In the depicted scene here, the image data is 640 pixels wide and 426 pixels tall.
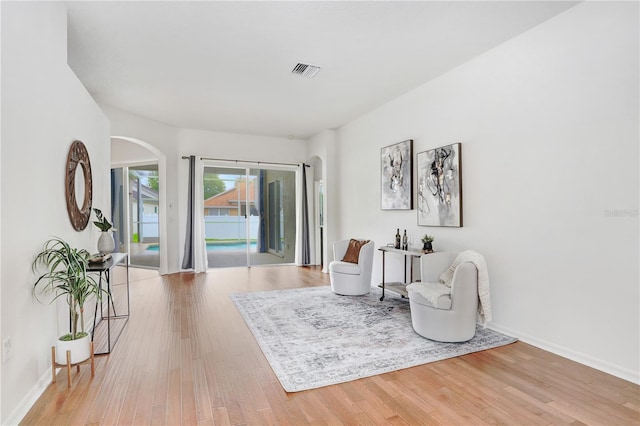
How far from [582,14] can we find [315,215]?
6.06 meters

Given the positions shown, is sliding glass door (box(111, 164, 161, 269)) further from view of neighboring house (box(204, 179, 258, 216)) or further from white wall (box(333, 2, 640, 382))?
white wall (box(333, 2, 640, 382))

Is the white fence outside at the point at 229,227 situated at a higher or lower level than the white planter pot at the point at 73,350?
higher

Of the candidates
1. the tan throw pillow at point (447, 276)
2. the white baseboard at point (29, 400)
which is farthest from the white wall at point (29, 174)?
the tan throw pillow at point (447, 276)

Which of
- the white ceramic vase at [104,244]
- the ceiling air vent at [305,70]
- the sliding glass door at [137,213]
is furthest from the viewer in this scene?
the sliding glass door at [137,213]

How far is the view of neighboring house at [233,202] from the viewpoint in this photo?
741cm

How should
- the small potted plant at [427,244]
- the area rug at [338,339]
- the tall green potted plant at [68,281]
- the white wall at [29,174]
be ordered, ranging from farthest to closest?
the small potted plant at [427,244], the area rug at [338,339], the tall green potted plant at [68,281], the white wall at [29,174]

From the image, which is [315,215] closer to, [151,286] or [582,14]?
[151,286]

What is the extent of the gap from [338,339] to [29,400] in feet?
7.65

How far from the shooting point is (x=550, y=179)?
9.97 ft

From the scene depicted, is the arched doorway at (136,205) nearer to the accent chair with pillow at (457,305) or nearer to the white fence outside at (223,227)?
the white fence outside at (223,227)

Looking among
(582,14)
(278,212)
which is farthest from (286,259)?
(582,14)

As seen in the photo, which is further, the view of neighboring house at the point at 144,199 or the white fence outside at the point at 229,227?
the view of neighboring house at the point at 144,199

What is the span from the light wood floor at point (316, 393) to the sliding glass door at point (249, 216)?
4291 mm

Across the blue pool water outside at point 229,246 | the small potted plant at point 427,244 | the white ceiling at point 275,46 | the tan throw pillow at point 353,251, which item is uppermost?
the white ceiling at point 275,46
